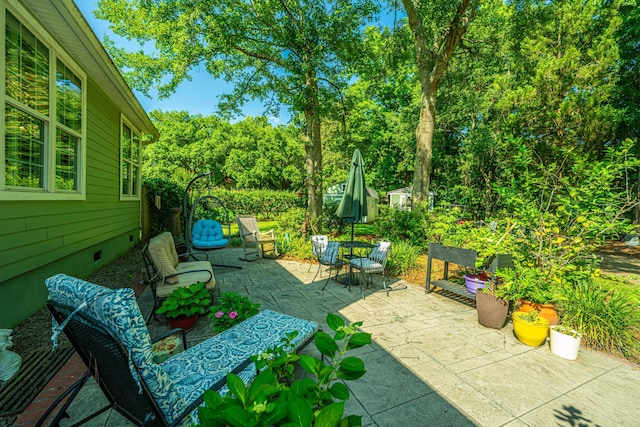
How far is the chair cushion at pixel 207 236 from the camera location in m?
5.96

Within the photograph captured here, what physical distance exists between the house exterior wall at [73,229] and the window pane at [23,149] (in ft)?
0.93

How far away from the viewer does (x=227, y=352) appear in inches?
→ 79.7

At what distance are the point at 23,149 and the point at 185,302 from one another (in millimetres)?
2590

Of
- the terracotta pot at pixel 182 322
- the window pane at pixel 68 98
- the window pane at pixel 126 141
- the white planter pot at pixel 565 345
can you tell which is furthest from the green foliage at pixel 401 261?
the window pane at pixel 126 141

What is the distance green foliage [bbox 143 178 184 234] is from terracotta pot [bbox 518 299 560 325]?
9.58 metres

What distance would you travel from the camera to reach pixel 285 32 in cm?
770

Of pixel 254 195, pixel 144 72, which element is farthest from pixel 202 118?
pixel 144 72

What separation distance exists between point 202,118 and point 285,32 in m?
24.1

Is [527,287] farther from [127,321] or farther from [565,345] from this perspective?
[127,321]

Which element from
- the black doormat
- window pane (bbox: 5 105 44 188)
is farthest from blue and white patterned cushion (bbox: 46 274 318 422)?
window pane (bbox: 5 105 44 188)

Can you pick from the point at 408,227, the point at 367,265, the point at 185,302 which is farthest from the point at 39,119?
Answer: the point at 408,227

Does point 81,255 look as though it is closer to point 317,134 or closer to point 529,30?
point 317,134

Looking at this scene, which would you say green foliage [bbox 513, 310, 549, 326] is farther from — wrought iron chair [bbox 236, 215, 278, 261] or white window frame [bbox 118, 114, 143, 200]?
white window frame [bbox 118, 114, 143, 200]

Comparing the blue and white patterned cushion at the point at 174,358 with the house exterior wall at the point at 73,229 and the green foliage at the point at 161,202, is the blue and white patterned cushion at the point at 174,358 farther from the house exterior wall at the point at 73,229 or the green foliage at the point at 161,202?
the green foliage at the point at 161,202
